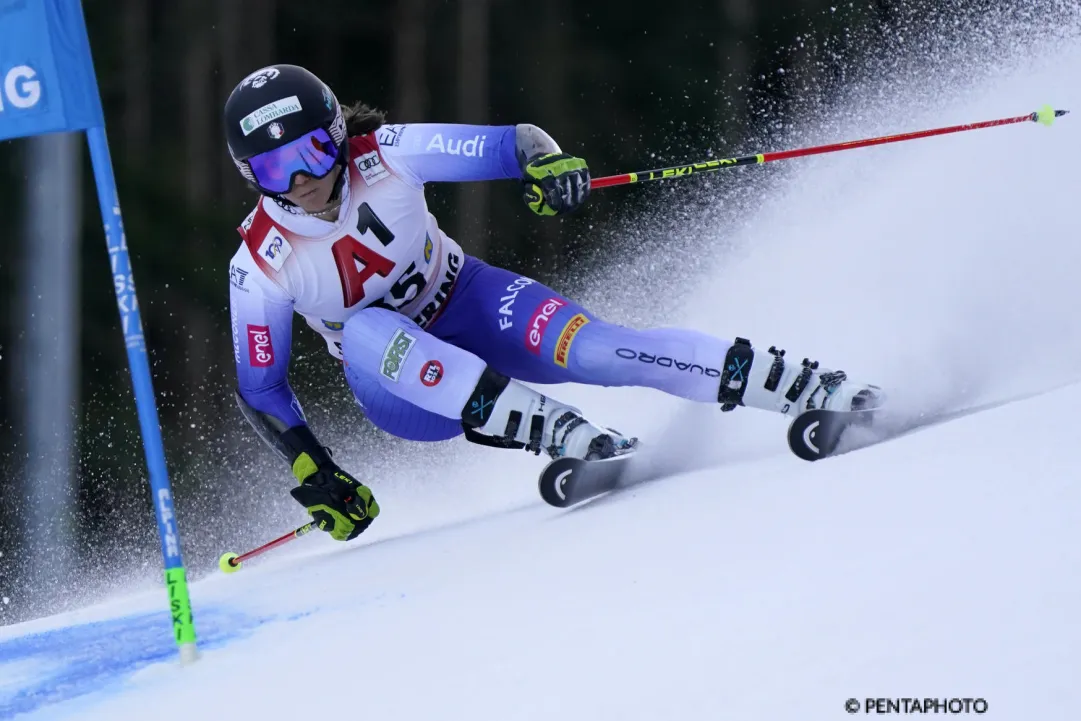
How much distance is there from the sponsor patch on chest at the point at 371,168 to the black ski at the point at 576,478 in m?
0.94

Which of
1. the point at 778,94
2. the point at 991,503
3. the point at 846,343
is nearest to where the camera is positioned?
the point at 991,503

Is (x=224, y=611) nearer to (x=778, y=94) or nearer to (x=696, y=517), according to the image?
(x=696, y=517)

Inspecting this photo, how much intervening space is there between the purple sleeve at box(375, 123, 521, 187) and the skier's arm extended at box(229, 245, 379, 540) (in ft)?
Result: 1.67

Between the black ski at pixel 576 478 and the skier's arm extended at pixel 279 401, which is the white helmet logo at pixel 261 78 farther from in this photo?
the black ski at pixel 576 478

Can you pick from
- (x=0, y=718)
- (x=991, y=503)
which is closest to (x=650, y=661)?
(x=991, y=503)

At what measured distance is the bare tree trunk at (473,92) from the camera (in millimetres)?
11344

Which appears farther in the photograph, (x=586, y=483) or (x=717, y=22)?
(x=717, y=22)

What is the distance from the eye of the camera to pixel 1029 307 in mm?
4188

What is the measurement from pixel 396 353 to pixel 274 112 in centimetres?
71

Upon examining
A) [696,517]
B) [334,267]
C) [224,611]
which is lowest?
[224,611]

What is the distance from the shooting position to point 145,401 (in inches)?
119

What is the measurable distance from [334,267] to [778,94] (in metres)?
8.52

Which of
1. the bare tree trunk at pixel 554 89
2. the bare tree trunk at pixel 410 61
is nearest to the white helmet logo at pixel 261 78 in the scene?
the bare tree trunk at pixel 554 89

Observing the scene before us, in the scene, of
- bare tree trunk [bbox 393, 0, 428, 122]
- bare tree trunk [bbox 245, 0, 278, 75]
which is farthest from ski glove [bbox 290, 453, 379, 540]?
bare tree trunk [bbox 245, 0, 278, 75]
